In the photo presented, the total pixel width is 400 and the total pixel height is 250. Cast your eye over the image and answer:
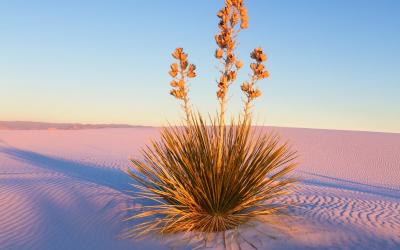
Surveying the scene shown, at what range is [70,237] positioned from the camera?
17.6ft

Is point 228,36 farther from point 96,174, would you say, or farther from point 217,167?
point 96,174

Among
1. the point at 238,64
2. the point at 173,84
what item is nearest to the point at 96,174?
the point at 173,84

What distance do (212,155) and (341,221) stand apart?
198 cm

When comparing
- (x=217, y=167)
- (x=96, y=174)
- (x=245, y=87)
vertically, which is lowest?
Answer: (x=96, y=174)

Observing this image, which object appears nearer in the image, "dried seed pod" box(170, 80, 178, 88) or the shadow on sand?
"dried seed pod" box(170, 80, 178, 88)

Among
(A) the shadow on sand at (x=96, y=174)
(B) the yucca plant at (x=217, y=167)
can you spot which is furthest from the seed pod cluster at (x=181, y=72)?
(A) the shadow on sand at (x=96, y=174)

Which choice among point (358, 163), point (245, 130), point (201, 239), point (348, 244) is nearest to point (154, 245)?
point (201, 239)

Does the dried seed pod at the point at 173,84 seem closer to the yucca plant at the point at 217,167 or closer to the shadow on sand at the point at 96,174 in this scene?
the yucca plant at the point at 217,167

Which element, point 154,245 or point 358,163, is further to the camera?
point 358,163

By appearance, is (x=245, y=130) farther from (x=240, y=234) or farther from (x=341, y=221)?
(x=341, y=221)

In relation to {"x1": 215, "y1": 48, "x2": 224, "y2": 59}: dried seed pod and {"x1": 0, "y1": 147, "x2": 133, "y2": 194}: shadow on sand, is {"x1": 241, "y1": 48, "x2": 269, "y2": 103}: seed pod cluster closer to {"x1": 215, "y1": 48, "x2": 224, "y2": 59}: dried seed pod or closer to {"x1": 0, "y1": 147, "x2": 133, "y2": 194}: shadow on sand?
{"x1": 215, "y1": 48, "x2": 224, "y2": 59}: dried seed pod

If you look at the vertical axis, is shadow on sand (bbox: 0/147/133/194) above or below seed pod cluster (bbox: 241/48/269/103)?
below

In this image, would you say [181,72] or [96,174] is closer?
[181,72]

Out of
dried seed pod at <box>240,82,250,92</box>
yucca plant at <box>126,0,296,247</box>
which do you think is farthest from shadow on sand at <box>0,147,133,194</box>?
dried seed pod at <box>240,82,250,92</box>
